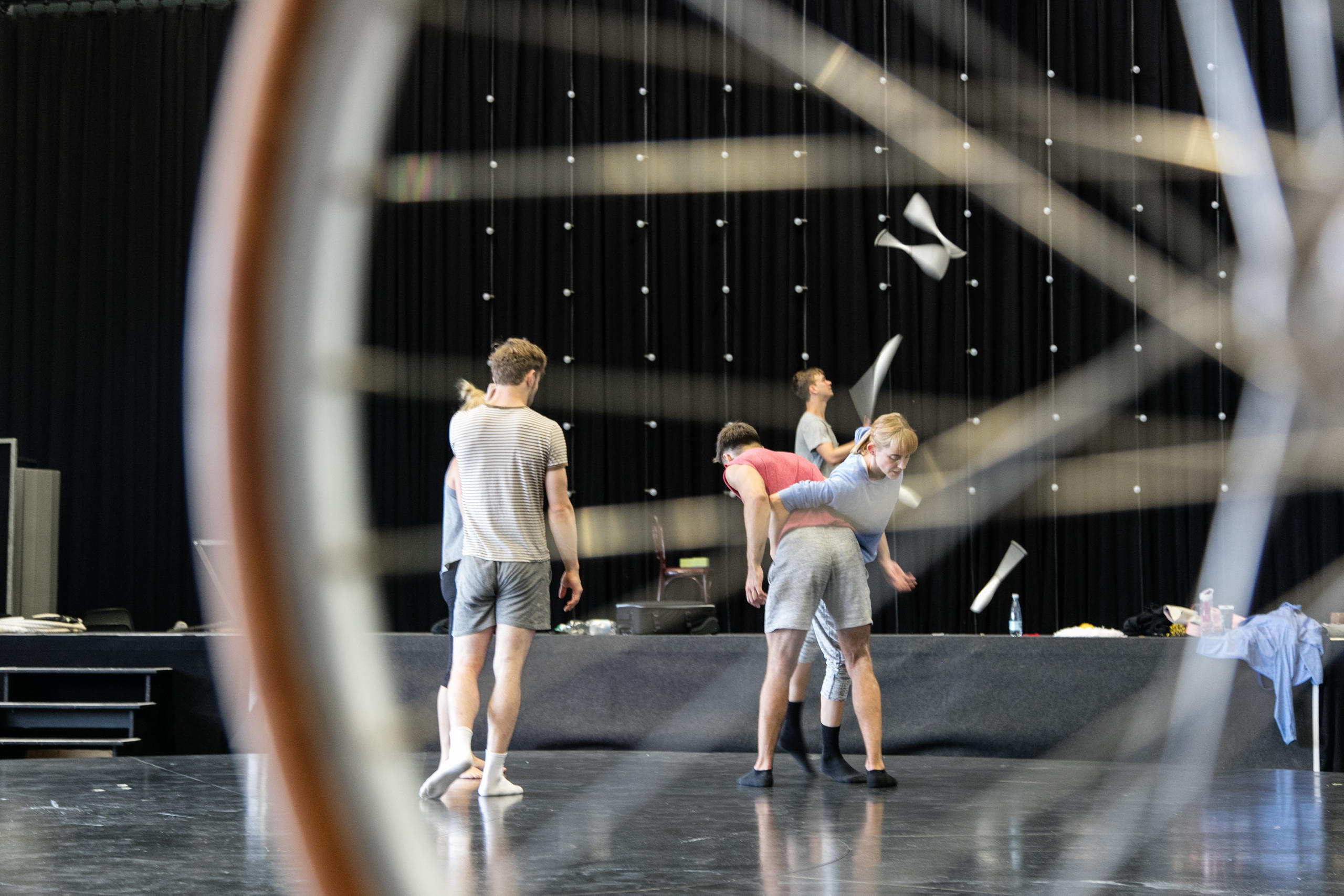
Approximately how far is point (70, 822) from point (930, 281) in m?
5.21

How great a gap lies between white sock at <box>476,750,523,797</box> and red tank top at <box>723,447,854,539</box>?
865mm

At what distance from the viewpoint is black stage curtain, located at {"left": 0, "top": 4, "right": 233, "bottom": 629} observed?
289 inches

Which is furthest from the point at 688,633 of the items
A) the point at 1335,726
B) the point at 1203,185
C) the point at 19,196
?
the point at 19,196

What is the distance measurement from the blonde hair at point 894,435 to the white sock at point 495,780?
1.16 m

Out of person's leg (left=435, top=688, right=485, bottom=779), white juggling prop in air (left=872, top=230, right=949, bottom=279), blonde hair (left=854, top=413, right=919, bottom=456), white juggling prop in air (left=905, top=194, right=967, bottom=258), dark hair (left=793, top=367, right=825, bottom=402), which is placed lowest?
person's leg (left=435, top=688, right=485, bottom=779)

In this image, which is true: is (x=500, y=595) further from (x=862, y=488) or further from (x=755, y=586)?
(x=862, y=488)

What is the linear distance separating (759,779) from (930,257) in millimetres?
4151

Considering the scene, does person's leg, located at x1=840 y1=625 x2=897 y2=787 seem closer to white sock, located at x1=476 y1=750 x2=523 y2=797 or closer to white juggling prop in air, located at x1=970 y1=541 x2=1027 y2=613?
white sock, located at x1=476 y1=750 x2=523 y2=797

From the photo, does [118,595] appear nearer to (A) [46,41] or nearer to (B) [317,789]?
(A) [46,41]

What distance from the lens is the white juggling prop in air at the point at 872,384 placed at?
6617 millimetres

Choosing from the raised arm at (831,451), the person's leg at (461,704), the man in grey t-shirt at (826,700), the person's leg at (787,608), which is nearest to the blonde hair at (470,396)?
the person's leg at (461,704)

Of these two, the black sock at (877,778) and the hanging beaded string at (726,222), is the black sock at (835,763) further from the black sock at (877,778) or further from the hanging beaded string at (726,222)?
the hanging beaded string at (726,222)

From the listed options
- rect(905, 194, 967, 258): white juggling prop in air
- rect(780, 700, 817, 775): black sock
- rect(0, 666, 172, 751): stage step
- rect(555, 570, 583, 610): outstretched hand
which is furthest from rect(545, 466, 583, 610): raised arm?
rect(905, 194, 967, 258): white juggling prop in air

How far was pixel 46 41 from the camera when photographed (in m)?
7.72
